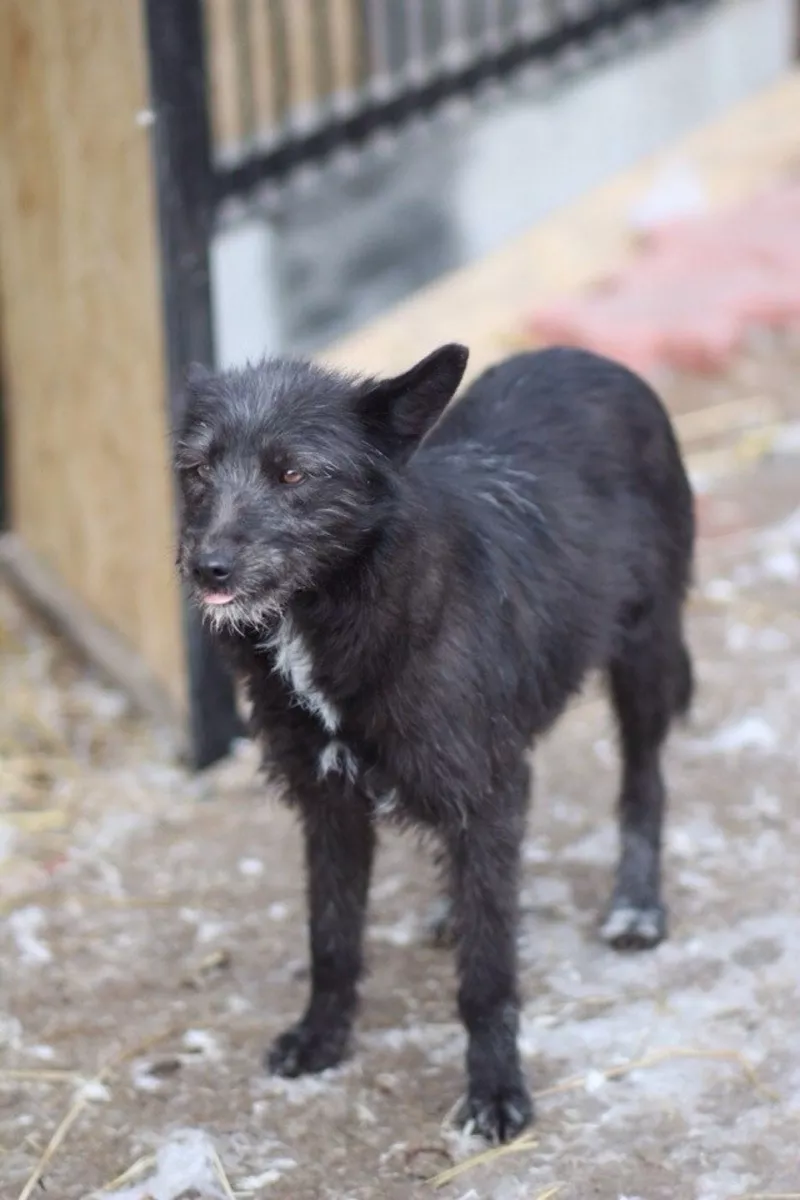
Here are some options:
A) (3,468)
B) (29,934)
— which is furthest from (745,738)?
(3,468)

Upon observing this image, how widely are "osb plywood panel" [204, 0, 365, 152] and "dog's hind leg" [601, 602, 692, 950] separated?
3.39 metres

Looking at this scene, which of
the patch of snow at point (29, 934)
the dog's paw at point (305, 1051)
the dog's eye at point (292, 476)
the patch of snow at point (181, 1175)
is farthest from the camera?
the patch of snow at point (29, 934)

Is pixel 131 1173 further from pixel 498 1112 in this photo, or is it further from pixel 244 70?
pixel 244 70

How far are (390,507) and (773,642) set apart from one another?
2766mm

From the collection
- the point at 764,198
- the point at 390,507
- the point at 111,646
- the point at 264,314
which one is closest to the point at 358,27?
the point at 264,314

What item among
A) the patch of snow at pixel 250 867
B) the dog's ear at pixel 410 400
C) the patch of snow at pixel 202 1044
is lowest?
the patch of snow at pixel 250 867

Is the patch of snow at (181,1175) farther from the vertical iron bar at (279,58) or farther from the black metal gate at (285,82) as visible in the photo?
the vertical iron bar at (279,58)

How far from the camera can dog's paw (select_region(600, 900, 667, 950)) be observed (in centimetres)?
443

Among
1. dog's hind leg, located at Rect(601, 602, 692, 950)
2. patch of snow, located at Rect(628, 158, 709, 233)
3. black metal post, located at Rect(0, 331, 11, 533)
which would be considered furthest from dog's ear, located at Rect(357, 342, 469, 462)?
patch of snow, located at Rect(628, 158, 709, 233)

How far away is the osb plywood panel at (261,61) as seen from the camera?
A: 284 inches

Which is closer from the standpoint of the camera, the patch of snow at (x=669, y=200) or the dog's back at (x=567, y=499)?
the dog's back at (x=567, y=499)

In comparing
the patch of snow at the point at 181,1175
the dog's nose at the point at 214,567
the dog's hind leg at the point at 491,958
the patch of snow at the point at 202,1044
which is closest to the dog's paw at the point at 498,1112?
the dog's hind leg at the point at 491,958

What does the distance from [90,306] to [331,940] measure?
7.63ft

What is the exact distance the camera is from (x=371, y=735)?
3.61m
